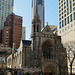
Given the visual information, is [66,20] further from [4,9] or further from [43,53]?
[4,9]

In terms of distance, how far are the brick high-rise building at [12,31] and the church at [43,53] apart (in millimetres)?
75009

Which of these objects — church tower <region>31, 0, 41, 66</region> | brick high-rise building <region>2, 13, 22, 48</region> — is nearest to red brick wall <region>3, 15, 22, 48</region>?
brick high-rise building <region>2, 13, 22, 48</region>

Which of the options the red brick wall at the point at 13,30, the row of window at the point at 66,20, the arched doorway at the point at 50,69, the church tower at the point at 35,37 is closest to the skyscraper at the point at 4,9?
the red brick wall at the point at 13,30

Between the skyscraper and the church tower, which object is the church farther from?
the skyscraper

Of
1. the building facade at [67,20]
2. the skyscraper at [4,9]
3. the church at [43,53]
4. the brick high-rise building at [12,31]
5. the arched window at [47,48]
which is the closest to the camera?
the church at [43,53]

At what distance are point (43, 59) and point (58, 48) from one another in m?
8.03

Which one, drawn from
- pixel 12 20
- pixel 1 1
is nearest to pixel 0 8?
pixel 1 1

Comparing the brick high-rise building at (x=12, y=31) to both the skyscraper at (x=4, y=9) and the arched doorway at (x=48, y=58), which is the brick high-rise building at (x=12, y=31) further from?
the arched doorway at (x=48, y=58)

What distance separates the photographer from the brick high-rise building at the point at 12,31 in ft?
465

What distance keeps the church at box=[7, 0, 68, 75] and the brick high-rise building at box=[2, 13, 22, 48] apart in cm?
7501

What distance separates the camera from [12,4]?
596ft

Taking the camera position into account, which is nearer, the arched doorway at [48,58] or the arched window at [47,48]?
the arched doorway at [48,58]

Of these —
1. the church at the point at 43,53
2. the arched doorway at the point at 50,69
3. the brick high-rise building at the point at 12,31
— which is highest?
the brick high-rise building at the point at 12,31

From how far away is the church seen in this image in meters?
62.9
